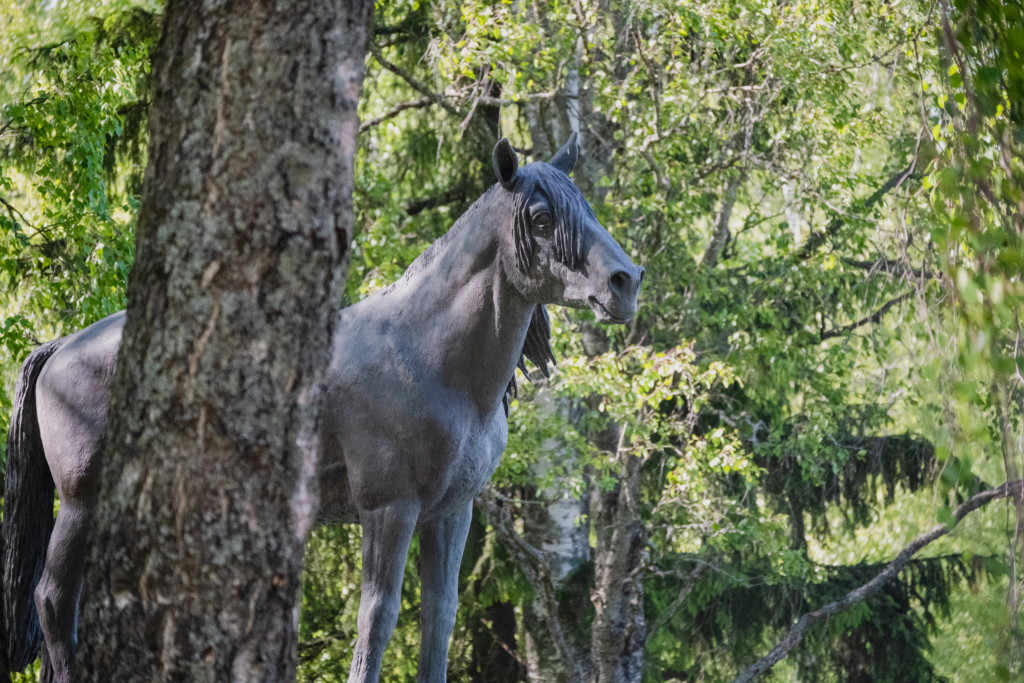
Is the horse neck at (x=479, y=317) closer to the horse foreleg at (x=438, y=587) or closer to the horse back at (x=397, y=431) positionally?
the horse back at (x=397, y=431)

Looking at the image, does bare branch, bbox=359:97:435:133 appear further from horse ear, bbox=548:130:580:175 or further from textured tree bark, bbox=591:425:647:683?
horse ear, bbox=548:130:580:175

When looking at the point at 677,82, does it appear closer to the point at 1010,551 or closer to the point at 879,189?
the point at 879,189

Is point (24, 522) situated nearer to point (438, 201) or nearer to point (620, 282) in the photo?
point (620, 282)

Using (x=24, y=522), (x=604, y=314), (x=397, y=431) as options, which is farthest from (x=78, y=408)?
(x=604, y=314)

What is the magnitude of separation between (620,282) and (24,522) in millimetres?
1965

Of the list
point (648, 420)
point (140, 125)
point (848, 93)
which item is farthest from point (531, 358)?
point (140, 125)

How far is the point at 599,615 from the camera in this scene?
7.66 meters

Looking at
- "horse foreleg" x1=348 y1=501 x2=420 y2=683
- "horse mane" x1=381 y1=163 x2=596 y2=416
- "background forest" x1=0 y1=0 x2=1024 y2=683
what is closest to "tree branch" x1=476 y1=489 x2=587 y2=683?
"background forest" x1=0 y1=0 x2=1024 y2=683

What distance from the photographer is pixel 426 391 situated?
2.92 m

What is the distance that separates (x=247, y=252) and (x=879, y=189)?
7.65 metres

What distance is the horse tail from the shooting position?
3299 mm

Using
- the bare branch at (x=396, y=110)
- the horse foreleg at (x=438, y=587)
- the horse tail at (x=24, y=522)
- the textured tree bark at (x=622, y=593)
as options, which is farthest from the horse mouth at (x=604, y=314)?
the bare branch at (x=396, y=110)

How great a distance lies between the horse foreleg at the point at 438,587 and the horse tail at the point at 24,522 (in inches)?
47.7

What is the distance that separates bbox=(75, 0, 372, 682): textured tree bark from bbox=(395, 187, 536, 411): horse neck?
93cm
